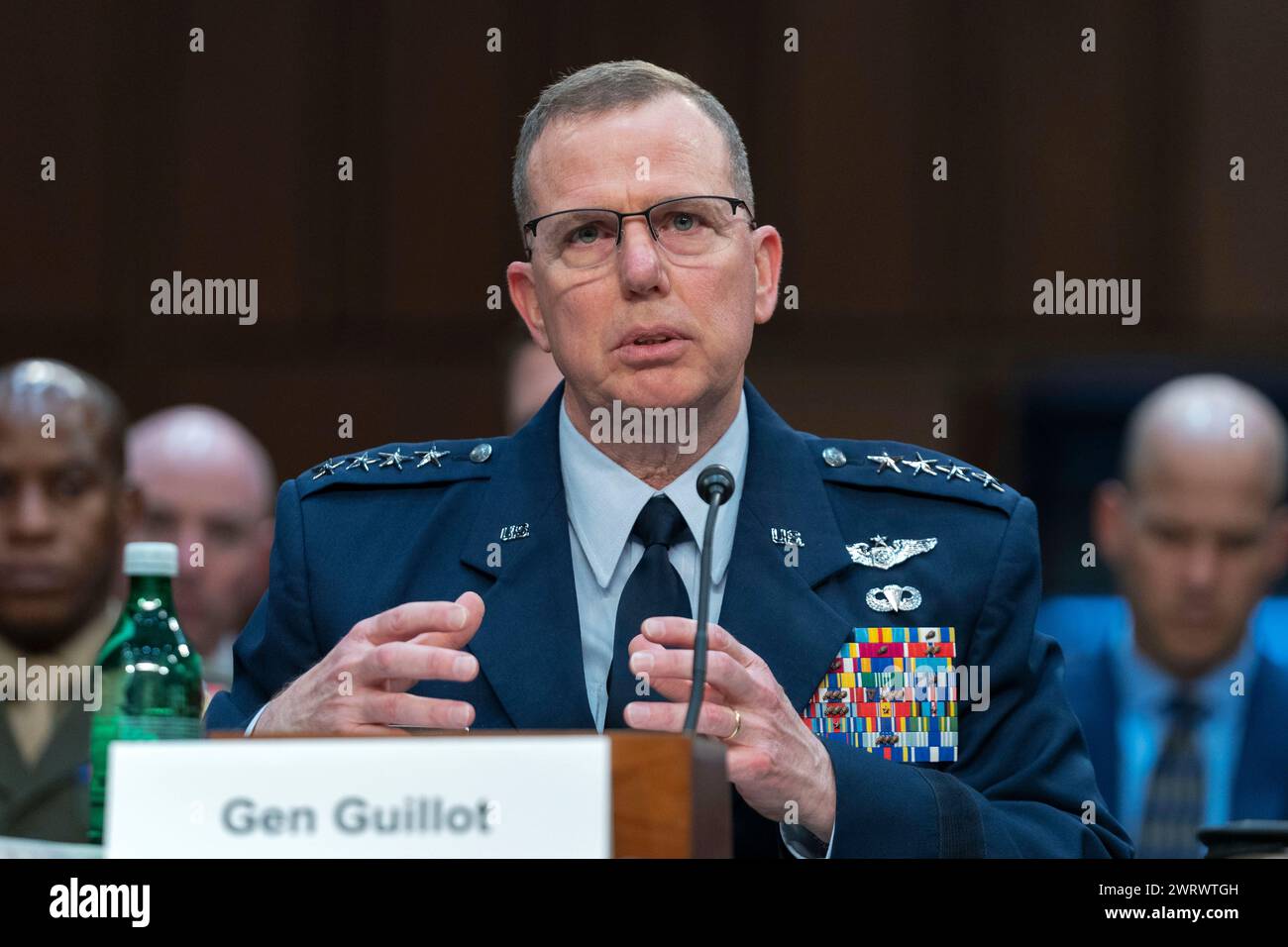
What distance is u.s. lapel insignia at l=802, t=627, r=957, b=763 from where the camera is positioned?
2482 millimetres

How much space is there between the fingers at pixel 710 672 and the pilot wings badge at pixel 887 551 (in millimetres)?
716

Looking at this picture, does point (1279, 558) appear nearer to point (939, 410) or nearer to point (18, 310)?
point (939, 410)

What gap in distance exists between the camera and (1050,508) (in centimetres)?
509

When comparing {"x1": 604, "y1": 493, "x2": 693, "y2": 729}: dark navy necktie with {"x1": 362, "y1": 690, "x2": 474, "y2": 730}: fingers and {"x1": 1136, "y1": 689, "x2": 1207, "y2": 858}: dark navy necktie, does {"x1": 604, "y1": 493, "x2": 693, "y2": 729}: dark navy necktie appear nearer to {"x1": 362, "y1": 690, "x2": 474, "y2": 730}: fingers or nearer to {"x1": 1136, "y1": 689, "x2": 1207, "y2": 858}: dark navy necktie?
{"x1": 362, "y1": 690, "x2": 474, "y2": 730}: fingers

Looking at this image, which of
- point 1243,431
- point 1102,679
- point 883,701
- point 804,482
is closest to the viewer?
point 883,701

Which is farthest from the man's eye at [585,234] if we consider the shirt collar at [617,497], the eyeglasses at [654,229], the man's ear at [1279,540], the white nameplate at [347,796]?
the man's ear at [1279,540]

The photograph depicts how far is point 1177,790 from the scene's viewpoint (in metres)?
3.78

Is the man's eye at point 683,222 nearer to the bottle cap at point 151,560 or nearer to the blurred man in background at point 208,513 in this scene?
Result: the bottle cap at point 151,560

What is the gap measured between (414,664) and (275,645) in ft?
2.45

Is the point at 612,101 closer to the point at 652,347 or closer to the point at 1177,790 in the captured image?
the point at 652,347

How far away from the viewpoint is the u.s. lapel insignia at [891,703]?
8.14ft

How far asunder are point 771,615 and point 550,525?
0.33m
